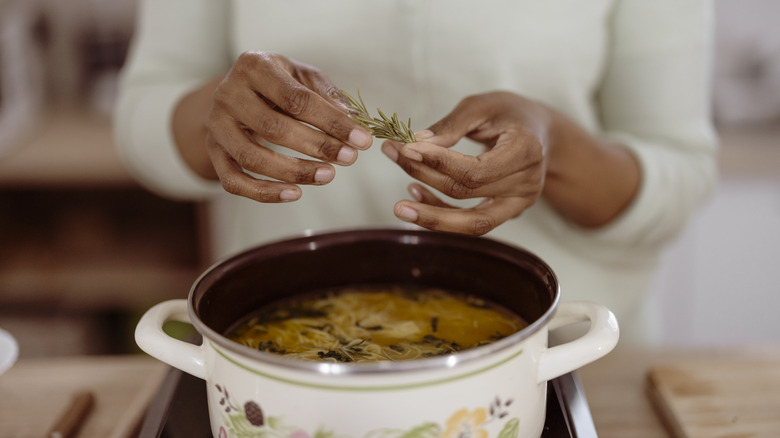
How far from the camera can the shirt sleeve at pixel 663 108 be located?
114 centimetres

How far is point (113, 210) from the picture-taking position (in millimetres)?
2420

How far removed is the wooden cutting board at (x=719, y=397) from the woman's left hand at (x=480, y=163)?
12.9 inches

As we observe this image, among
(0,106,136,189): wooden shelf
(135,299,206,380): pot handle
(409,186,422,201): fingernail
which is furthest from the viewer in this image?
(0,106,136,189): wooden shelf

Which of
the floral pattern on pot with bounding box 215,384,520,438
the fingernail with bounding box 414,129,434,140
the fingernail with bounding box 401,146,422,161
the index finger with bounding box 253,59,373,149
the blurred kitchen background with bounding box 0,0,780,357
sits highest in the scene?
the index finger with bounding box 253,59,373,149

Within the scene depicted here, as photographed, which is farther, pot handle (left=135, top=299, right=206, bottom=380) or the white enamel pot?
pot handle (left=135, top=299, right=206, bottom=380)

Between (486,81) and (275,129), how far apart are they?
594mm

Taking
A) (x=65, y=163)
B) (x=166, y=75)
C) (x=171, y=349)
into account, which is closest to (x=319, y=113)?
(x=171, y=349)

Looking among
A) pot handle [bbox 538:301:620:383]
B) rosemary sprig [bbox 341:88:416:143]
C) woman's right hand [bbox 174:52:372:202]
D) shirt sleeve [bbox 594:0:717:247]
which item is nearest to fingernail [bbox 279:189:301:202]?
woman's right hand [bbox 174:52:372:202]

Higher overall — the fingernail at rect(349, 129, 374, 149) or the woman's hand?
the fingernail at rect(349, 129, 374, 149)

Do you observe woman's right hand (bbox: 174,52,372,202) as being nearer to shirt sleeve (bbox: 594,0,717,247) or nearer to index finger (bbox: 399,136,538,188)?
index finger (bbox: 399,136,538,188)

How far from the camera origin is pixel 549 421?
658 mm

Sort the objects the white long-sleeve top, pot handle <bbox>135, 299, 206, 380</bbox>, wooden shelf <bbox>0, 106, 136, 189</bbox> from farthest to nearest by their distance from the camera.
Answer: wooden shelf <bbox>0, 106, 136, 189</bbox>, the white long-sleeve top, pot handle <bbox>135, 299, 206, 380</bbox>

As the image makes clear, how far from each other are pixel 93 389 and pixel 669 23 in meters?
1.12

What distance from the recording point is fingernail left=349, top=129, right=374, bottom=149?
2.02ft
